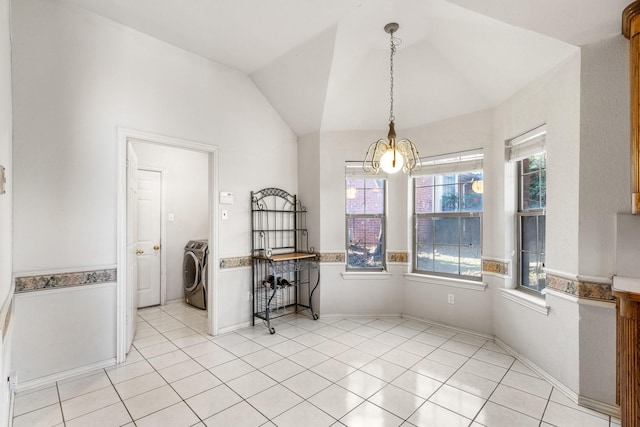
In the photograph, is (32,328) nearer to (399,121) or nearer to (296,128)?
(296,128)

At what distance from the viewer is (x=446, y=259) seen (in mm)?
3807

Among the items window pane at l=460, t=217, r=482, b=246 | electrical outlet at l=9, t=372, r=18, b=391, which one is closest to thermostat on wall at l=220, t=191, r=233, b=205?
electrical outlet at l=9, t=372, r=18, b=391

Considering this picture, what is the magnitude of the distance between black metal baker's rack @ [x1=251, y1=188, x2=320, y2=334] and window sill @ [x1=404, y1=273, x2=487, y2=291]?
1309 mm

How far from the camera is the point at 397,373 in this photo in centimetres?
262

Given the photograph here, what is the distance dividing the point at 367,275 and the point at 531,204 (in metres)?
2.08

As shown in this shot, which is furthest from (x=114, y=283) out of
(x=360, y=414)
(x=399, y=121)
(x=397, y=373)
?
(x=399, y=121)

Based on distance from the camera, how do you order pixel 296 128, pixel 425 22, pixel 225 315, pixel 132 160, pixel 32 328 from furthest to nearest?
pixel 296 128
pixel 225 315
pixel 132 160
pixel 425 22
pixel 32 328

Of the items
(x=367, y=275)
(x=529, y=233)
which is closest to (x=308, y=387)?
(x=367, y=275)

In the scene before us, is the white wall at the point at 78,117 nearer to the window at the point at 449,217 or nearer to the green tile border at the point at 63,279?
the green tile border at the point at 63,279

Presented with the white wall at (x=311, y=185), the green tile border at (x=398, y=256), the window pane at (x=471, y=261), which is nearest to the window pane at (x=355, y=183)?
the white wall at (x=311, y=185)

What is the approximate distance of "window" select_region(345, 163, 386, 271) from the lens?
421 centimetres

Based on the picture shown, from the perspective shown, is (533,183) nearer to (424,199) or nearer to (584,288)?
(584,288)

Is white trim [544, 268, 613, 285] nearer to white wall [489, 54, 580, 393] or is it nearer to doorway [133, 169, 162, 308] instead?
white wall [489, 54, 580, 393]

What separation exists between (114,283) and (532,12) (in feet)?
13.5
